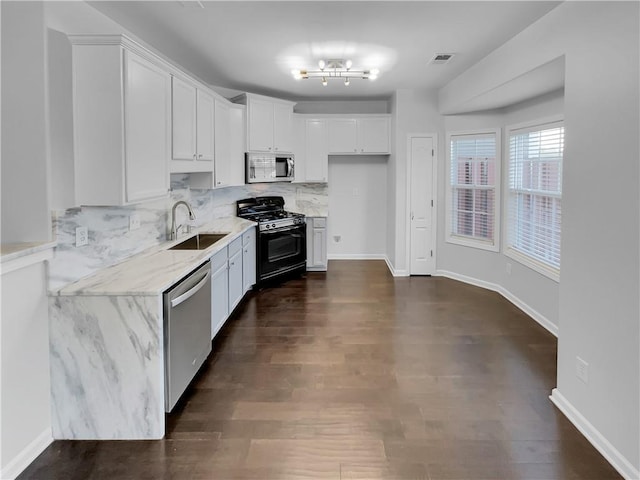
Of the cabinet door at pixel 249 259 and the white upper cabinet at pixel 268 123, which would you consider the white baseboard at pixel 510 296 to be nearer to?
the cabinet door at pixel 249 259

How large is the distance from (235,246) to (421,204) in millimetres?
2928

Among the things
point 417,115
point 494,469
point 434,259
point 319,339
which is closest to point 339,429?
point 494,469

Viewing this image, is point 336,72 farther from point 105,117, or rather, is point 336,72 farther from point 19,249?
point 19,249

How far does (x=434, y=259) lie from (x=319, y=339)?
9.92ft

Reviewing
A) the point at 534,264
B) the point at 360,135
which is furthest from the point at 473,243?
the point at 360,135

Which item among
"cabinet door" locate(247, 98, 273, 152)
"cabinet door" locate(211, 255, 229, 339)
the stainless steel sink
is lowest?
"cabinet door" locate(211, 255, 229, 339)

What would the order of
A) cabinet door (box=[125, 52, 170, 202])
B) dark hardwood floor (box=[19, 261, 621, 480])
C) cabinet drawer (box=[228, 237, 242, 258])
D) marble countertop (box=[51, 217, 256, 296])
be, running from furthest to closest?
cabinet drawer (box=[228, 237, 242, 258])
cabinet door (box=[125, 52, 170, 202])
marble countertop (box=[51, 217, 256, 296])
dark hardwood floor (box=[19, 261, 621, 480])

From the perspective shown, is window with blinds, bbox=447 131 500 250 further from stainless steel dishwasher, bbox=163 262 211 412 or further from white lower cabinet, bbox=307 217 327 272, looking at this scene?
stainless steel dishwasher, bbox=163 262 211 412

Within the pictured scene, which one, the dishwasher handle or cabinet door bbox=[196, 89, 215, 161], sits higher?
cabinet door bbox=[196, 89, 215, 161]

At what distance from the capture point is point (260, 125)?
19.5ft

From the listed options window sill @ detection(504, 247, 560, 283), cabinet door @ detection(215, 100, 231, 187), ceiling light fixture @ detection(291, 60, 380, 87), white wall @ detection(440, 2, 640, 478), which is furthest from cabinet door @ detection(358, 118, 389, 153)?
white wall @ detection(440, 2, 640, 478)

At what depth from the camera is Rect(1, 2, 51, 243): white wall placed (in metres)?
2.31

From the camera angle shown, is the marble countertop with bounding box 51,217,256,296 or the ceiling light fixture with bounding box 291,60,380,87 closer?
the marble countertop with bounding box 51,217,256,296

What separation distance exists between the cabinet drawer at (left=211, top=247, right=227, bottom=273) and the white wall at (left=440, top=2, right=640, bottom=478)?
2561mm
